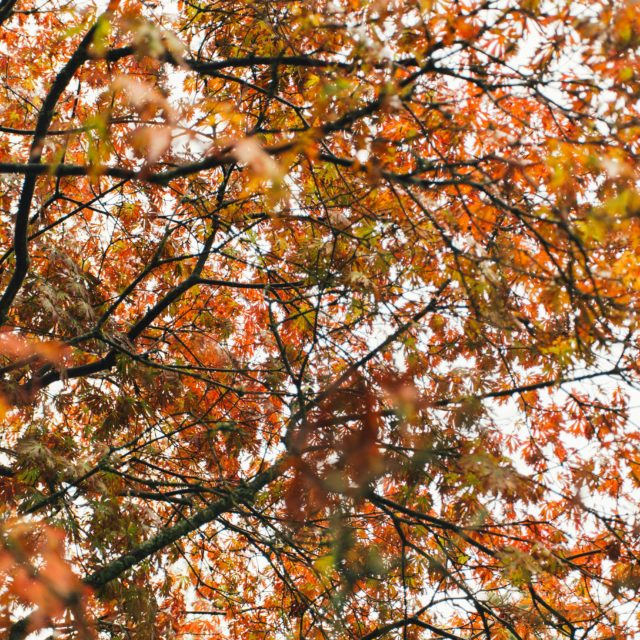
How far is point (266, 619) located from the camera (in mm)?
6883

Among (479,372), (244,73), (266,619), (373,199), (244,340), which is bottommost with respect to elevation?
(266,619)

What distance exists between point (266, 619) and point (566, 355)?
5332 millimetres

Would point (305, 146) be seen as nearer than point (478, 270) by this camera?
Yes

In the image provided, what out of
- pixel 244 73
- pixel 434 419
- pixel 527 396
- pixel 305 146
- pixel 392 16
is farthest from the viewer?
pixel 244 73

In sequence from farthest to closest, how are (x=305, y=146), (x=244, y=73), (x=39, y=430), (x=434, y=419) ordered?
(x=244, y=73), (x=39, y=430), (x=434, y=419), (x=305, y=146)

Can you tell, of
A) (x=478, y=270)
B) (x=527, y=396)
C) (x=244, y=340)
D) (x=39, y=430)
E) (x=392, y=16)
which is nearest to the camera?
(x=478, y=270)

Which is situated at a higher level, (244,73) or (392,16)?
(244,73)

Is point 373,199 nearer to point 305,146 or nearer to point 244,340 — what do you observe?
point 305,146

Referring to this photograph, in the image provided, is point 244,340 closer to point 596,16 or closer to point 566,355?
point 566,355

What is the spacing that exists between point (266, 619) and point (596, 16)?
6.35m

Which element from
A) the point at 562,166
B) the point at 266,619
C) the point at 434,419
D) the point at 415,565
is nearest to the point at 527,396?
the point at 434,419

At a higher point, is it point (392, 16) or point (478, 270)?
point (392, 16)

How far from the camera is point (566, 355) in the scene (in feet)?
9.16

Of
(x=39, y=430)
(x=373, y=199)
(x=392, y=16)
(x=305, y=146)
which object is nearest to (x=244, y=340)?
(x=39, y=430)
